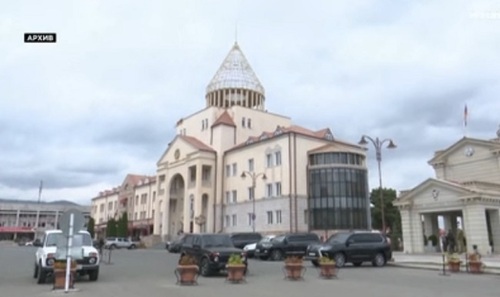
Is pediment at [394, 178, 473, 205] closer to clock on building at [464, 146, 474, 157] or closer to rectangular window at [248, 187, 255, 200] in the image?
clock on building at [464, 146, 474, 157]

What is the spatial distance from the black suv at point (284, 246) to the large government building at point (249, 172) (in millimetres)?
18016

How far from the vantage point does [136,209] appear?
8575 centimetres

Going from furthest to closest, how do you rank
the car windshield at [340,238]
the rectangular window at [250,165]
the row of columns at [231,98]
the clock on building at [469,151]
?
the row of columns at [231,98] < the rectangular window at [250,165] < the clock on building at [469,151] < the car windshield at [340,238]

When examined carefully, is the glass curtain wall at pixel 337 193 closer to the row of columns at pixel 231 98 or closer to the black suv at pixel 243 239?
the black suv at pixel 243 239

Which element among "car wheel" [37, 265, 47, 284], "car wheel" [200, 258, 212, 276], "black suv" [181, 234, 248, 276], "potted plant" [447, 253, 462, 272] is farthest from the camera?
"potted plant" [447, 253, 462, 272]

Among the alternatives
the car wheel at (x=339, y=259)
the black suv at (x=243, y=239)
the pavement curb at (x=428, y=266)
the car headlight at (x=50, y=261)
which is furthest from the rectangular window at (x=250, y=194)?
the car headlight at (x=50, y=261)

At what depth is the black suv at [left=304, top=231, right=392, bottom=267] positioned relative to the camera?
2292cm

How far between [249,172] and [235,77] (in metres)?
17.8

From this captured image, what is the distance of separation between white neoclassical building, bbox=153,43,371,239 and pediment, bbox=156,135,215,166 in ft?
0.45

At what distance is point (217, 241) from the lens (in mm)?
19016

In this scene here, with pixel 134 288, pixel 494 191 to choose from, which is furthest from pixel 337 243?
pixel 494 191

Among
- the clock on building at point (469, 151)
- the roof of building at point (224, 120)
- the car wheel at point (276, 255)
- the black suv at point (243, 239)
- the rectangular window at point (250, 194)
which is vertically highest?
the roof of building at point (224, 120)

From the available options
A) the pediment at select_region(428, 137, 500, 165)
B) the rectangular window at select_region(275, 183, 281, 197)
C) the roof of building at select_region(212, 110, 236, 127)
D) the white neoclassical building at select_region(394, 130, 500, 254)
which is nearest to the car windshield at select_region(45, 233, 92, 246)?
the white neoclassical building at select_region(394, 130, 500, 254)

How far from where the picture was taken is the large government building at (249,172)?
48.8 metres
